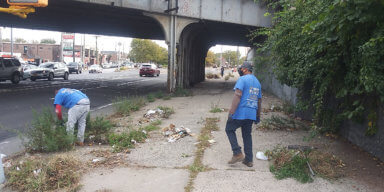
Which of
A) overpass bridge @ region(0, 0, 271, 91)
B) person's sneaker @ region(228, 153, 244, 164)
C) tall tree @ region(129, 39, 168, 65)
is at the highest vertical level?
tall tree @ region(129, 39, 168, 65)

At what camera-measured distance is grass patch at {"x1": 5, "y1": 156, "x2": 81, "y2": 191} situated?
4.61m

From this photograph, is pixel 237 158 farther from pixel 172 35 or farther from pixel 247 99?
pixel 172 35

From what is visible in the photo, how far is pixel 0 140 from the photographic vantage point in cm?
780

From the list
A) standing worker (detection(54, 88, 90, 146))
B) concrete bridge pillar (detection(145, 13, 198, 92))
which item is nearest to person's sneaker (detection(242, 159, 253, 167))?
standing worker (detection(54, 88, 90, 146))

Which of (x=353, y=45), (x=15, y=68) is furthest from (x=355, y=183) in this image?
(x=15, y=68)

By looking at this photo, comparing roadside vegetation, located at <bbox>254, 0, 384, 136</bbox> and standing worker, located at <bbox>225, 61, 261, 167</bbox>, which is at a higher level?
roadside vegetation, located at <bbox>254, 0, 384, 136</bbox>

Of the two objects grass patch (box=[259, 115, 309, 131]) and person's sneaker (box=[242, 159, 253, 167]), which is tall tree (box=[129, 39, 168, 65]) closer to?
grass patch (box=[259, 115, 309, 131])

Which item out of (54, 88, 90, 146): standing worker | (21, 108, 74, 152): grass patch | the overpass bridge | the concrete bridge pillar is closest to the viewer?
(21, 108, 74, 152): grass patch

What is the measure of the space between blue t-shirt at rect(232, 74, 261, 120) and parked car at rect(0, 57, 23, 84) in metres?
23.0

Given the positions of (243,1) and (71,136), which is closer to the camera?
(71,136)

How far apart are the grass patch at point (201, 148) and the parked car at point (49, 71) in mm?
23952

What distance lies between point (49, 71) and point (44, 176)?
28.2 meters

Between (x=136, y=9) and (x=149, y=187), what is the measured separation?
1400cm

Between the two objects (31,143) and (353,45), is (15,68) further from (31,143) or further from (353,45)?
(353,45)
